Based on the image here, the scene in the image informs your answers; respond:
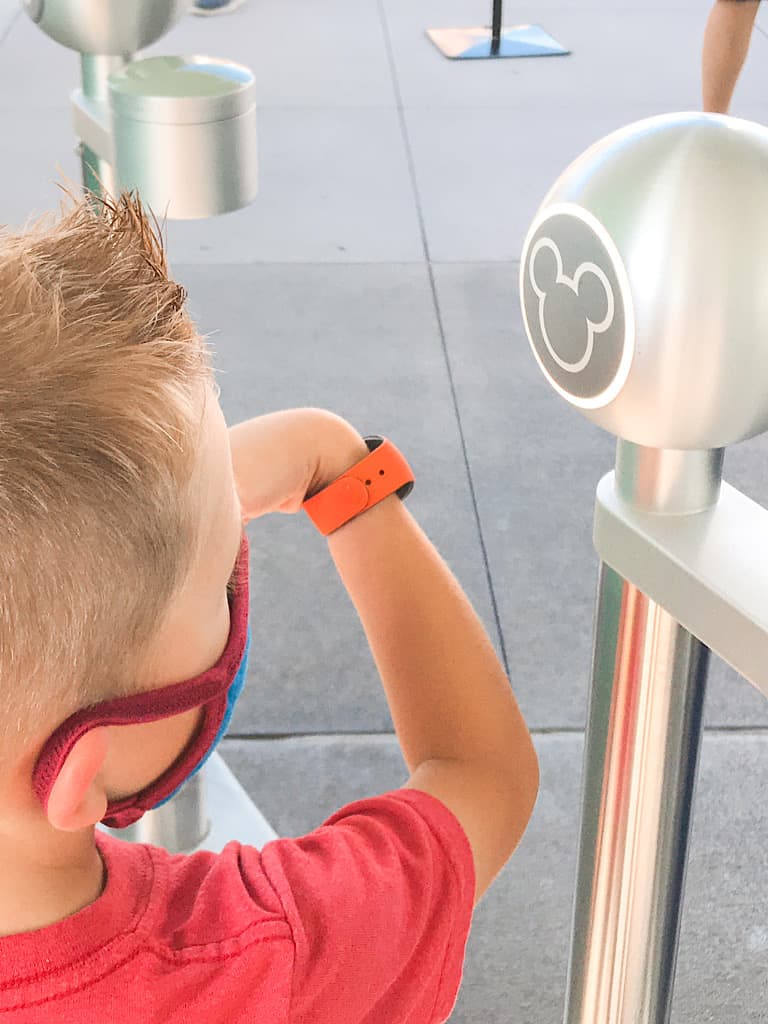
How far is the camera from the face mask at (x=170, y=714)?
0.53 m

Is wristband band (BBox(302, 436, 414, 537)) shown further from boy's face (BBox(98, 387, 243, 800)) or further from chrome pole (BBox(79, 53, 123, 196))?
chrome pole (BBox(79, 53, 123, 196))

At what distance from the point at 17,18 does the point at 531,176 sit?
2.20m

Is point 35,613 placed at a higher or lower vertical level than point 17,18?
higher

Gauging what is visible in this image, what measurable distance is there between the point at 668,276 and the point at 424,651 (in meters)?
0.36

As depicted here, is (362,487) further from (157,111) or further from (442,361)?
(442,361)

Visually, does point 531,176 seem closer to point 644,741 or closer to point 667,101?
point 667,101

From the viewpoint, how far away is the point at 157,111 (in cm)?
95

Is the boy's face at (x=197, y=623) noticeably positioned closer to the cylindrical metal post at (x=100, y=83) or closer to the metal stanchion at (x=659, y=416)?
the metal stanchion at (x=659, y=416)

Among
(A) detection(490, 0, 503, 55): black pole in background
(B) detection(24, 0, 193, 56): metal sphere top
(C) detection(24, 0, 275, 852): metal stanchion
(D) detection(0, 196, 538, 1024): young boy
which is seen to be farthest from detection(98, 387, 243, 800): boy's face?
(A) detection(490, 0, 503, 55): black pole in background

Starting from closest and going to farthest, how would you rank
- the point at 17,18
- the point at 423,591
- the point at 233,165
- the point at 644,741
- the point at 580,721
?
the point at 644,741, the point at 423,591, the point at 233,165, the point at 580,721, the point at 17,18

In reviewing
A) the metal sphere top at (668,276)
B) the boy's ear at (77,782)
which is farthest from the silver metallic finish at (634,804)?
the boy's ear at (77,782)

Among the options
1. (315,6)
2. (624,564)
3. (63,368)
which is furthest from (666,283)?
(315,6)

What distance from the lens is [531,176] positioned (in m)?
3.05

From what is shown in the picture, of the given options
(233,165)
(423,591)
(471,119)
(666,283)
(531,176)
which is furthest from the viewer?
(471,119)
